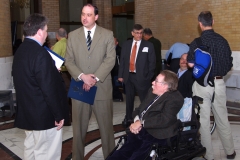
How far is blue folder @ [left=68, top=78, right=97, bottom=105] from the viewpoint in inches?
183

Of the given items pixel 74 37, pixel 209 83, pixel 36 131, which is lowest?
pixel 36 131

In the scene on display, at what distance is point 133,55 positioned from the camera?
6.92 m

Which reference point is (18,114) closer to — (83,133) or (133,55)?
(83,133)

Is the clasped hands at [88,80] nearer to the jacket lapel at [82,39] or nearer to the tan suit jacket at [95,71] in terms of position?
the tan suit jacket at [95,71]

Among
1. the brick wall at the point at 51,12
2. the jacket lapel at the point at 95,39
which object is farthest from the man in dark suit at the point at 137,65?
the brick wall at the point at 51,12

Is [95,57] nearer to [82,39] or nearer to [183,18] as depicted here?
[82,39]

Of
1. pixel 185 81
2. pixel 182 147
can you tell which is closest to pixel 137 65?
A: pixel 185 81

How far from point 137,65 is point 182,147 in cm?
285

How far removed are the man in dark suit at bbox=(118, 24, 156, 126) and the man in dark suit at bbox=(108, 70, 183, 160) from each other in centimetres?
258

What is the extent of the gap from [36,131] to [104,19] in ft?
41.1

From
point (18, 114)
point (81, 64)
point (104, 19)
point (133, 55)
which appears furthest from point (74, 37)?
point (104, 19)

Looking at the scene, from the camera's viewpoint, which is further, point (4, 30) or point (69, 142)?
point (4, 30)

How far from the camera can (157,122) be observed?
13.0 feet

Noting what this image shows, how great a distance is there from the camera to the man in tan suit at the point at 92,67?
4.63 metres
